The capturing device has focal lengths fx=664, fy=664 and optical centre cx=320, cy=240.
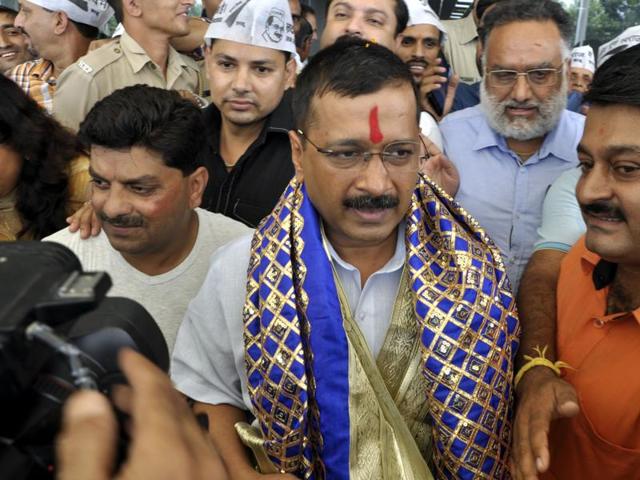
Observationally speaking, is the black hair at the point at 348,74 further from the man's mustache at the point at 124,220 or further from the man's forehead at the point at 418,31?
the man's forehead at the point at 418,31

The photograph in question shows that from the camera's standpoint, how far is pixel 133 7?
11.6 ft

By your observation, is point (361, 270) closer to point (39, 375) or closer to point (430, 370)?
point (430, 370)

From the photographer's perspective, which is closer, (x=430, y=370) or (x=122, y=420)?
(x=122, y=420)

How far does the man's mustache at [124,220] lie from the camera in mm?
2195

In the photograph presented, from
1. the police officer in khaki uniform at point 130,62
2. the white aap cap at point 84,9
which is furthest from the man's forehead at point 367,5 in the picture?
the white aap cap at point 84,9

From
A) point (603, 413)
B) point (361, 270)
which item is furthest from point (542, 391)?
point (361, 270)

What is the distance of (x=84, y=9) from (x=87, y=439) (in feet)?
12.0

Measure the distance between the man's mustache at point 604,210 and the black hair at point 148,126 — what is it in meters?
1.36

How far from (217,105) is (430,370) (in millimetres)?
1757

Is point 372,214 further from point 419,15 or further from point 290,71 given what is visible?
point 419,15

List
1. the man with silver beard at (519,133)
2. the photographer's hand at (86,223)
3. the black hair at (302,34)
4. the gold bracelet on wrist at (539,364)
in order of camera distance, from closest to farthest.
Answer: the gold bracelet on wrist at (539,364), the photographer's hand at (86,223), the man with silver beard at (519,133), the black hair at (302,34)

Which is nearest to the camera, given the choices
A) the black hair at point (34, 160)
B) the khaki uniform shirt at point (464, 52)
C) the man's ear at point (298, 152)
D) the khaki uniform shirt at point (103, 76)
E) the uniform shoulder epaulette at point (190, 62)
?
the man's ear at point (298, 152)

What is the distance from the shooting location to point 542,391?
5.31 feet

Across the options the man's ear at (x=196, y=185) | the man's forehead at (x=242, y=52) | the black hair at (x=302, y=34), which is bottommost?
the man's ear at (x=196, y=185)
